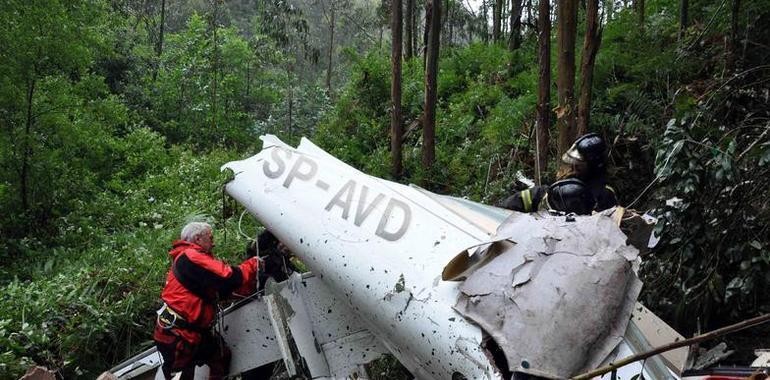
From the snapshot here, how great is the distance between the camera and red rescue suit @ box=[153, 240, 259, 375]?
14.2 ft

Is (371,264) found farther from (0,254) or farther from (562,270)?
(0,254)

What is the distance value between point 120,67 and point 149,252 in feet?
46.7

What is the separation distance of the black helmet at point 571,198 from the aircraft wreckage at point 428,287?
1.14ft

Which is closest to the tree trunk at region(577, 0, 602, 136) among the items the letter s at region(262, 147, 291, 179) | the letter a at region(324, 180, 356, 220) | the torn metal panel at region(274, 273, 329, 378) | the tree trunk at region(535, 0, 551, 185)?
the tree trunk at region(535, 0, 551, 185)

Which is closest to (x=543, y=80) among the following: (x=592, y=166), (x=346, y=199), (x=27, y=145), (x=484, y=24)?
(x=592, y=166)

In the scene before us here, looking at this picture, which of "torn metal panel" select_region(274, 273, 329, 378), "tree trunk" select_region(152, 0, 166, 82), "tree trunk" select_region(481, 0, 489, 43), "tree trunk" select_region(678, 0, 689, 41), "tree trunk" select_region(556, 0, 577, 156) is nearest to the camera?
"torn metal panel" select_region(274, 273, 329, 378)

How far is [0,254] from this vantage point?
8578 mm

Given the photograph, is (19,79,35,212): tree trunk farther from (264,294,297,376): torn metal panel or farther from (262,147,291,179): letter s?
(264,294,297,376): torn metal panel

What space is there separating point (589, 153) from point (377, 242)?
157 centimetres

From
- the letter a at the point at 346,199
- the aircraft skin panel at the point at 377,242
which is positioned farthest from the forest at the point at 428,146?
the letter a at the point at 346,199

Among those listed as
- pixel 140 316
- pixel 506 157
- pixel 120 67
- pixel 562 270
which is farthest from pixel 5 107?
pixel 120 67

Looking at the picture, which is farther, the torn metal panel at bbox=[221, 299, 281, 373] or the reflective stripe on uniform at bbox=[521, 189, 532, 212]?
the torn metal panel at bbox=[221, 299, 281, 373]

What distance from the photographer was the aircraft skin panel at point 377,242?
301 centimetres

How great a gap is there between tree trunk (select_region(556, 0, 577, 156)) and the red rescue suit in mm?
3049
